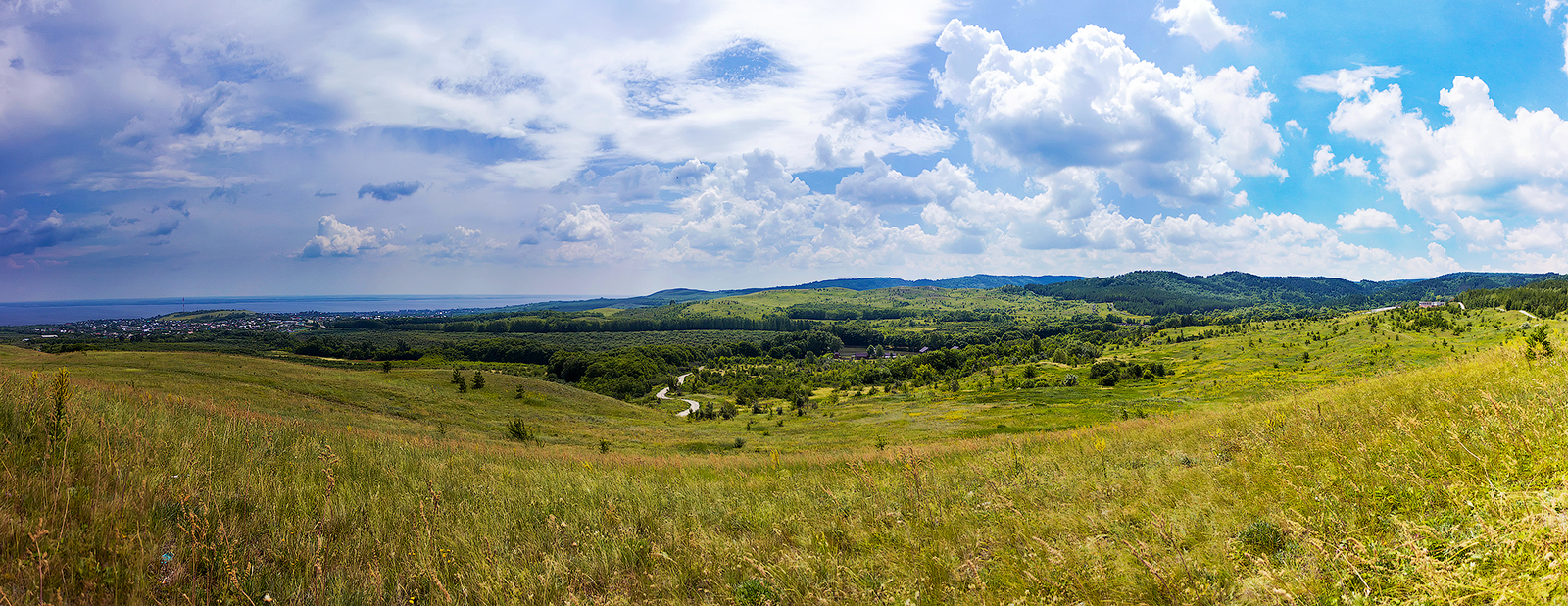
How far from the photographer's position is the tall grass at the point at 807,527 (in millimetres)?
3701

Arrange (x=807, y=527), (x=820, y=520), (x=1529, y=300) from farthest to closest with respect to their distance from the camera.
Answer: (x=1529, y=300) < (x=820, y=520) < (x=807, y=527)

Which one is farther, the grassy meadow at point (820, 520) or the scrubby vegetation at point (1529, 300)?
the scrubby vegetation at point (1529, 300)

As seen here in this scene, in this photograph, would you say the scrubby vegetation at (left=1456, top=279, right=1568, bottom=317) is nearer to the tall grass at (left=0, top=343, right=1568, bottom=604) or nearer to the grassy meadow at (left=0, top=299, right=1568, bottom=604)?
the grassy meadow at (left=0, top=299, right=1568, bottom=604)

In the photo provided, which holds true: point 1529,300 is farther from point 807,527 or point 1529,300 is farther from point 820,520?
point 807,527

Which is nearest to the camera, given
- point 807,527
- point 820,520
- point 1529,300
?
point 807,527

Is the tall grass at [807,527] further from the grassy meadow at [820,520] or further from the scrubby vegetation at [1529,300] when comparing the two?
the scrubby vegetation at [1529,300]

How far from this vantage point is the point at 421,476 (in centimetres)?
790

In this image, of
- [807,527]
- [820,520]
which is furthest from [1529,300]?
[807,527]

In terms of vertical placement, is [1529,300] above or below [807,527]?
below

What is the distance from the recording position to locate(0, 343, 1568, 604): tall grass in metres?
3.70

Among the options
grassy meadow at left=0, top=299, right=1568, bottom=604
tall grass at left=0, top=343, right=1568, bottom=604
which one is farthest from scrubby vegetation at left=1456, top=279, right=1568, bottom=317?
tall grass at left=0, top=343, right=1568, bottom=604

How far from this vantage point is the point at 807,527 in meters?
6.37

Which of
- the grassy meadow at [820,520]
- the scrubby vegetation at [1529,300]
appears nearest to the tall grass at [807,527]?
the grassy meadow at [820,520]

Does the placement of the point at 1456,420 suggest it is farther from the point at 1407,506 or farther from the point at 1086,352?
the point at 1086,352
